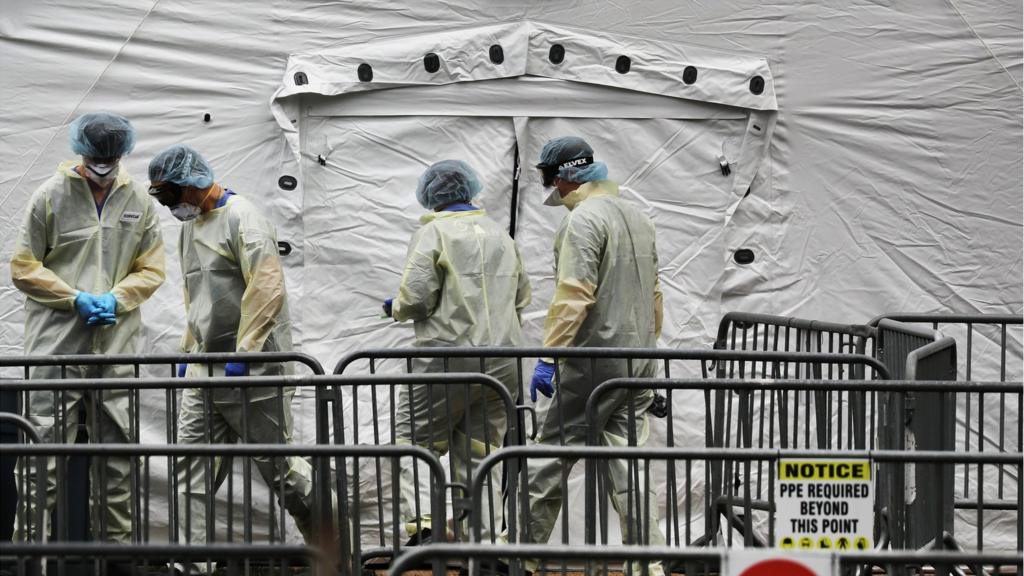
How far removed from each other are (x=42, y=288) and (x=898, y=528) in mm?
4055

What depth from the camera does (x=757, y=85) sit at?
24.6 ft

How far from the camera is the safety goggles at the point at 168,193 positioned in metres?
6.80

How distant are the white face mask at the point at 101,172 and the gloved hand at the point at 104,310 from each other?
1.82 ft

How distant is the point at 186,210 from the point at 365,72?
4.01ft

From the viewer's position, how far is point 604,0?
7516mm

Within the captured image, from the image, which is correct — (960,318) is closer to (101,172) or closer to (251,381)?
(251,381)

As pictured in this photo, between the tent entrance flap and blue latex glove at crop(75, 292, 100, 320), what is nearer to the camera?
blue latex glove at crop(75, 292, 100, 320)

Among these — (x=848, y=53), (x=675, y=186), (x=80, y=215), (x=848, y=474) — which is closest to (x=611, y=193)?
(x=675, y=186)

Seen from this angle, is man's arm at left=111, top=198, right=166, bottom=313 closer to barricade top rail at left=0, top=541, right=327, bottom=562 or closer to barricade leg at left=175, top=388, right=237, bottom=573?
barricade leg at left=175, top=388, right=237, bottom=573

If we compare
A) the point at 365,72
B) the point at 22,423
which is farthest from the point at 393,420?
the point at 365,72

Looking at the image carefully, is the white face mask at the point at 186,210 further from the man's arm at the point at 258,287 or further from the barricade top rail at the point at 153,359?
the barricade top rail at the point at 153,359

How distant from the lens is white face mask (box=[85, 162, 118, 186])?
6.94m

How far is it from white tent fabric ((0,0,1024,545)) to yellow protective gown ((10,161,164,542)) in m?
0.42

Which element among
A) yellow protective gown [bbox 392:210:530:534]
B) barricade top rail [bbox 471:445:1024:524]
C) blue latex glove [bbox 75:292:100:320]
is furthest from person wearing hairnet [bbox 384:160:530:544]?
barricade top rail [bbox 471:445:1024:524]
